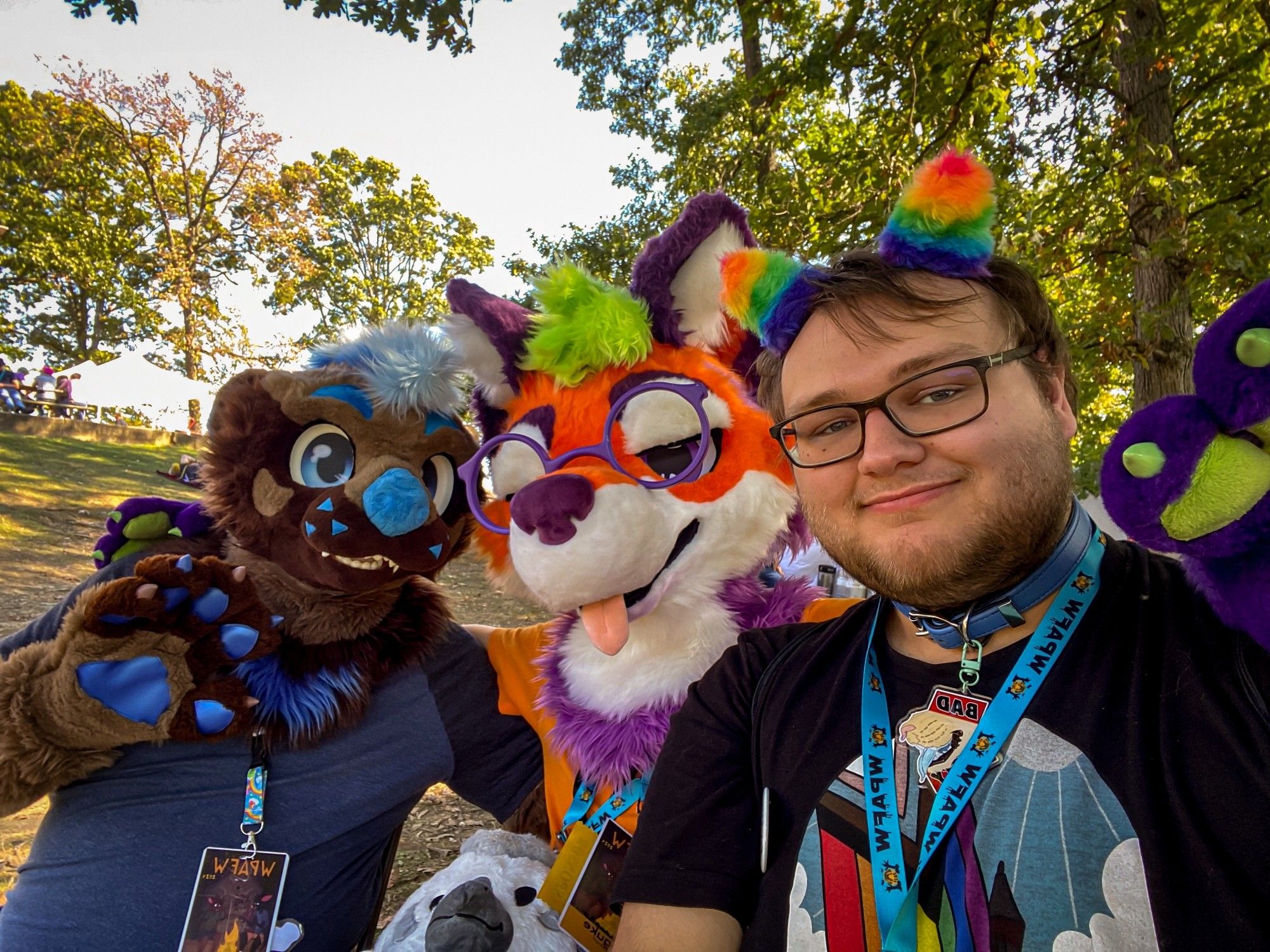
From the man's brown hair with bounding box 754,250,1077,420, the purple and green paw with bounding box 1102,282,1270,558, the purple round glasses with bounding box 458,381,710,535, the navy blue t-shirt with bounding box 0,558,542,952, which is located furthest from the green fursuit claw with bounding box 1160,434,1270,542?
the navy blue t-shirt with bounding box 0,558,542,952

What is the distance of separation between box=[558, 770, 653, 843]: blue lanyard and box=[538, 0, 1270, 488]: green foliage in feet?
8.31

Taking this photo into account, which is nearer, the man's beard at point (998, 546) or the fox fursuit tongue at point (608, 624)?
the man's beard at point (998, 546)

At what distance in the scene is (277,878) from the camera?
1.80 metres

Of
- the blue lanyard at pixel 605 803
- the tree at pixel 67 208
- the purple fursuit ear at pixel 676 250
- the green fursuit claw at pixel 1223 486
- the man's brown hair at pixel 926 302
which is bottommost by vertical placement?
the blue lanyard at pixel 605 803

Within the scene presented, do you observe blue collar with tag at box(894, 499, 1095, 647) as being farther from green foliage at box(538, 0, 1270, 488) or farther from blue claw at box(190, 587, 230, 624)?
green foliage at box(538, 0, 1270, 488)

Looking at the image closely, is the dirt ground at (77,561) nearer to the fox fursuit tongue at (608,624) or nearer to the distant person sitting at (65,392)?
the fox fursuit tongue at (608,624)

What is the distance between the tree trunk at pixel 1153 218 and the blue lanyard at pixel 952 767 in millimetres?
2901

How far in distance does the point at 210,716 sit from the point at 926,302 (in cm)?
182

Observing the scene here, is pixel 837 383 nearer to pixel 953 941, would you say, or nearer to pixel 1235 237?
pixel 953 941

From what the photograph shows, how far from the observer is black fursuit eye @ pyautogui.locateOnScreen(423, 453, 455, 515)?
2078mm

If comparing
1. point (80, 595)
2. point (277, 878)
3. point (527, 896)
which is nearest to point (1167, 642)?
point (527, 896)

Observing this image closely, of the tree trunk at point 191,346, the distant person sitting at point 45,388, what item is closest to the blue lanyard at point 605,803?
the tree trunk at point 191,346

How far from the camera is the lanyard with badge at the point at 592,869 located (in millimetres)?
1714

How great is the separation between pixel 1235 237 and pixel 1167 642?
317cm
